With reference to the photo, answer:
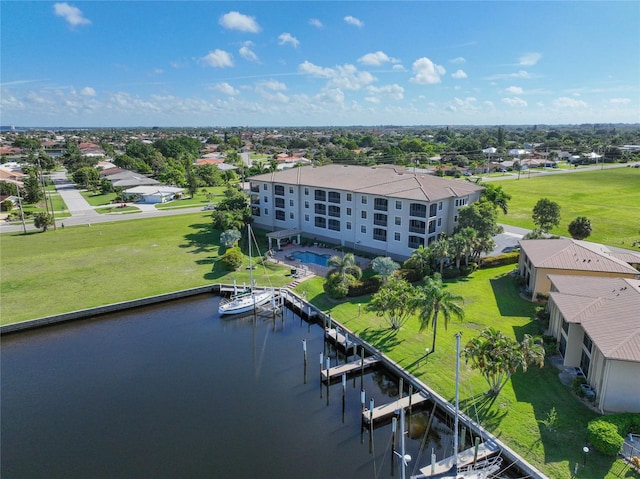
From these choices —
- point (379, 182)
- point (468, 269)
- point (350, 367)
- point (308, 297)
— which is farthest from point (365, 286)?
point (379, 182)

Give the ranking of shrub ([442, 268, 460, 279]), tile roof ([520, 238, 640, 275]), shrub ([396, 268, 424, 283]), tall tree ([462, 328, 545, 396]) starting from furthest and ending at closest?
1. shrub ([442, 268, 460, 279])
2. shrub ([396, 268, 424, 283])
3. tile roof ([520, 238, 640, 275])
4. tall tree ([462, 328, 545, 396])

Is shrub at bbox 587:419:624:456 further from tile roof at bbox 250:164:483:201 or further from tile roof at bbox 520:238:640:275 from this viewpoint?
tile roof at bbox 250:164:483:201

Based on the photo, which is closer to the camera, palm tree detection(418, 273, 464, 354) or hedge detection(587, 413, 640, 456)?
hedge detection(587, 413, 640, 456)

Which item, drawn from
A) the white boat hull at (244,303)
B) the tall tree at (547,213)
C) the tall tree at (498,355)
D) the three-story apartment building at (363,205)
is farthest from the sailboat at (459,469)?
the tall tree at (547,213)

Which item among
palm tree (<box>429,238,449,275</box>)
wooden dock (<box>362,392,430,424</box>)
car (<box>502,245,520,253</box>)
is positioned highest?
palm tree (<box>429,238,449,275</box>)

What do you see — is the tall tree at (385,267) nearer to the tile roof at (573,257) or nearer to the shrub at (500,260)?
the tile roof at (573,257)

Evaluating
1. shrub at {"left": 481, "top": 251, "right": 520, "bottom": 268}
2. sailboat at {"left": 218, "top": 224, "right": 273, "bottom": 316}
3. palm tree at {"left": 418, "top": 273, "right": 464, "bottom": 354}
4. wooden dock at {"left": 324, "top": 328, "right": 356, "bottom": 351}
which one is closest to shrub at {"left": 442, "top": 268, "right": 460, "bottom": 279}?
shrub at {"left": 481, "top": 251, "right": 520, "bottom": 268}
